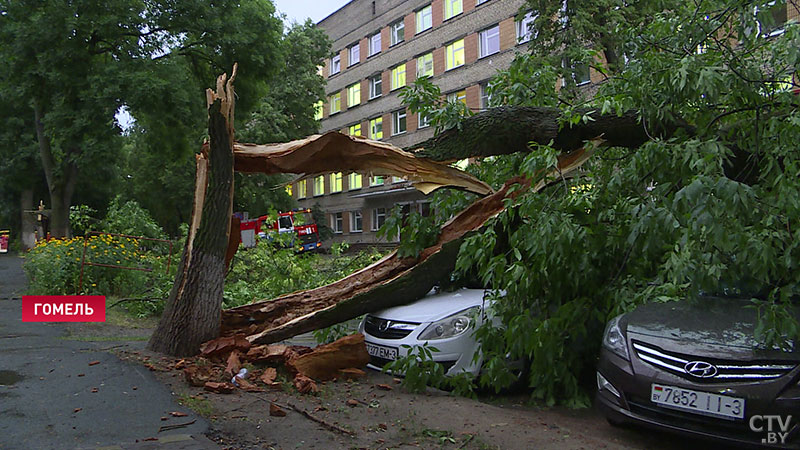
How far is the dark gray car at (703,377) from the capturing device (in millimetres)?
3998

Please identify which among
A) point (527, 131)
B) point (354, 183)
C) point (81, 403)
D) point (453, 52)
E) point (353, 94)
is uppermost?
point (453, 52)

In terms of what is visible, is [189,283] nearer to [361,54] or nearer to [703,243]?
[703,243]

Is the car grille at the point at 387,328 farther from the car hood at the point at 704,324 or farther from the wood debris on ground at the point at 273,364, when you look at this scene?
the car hood at the point at 704,324

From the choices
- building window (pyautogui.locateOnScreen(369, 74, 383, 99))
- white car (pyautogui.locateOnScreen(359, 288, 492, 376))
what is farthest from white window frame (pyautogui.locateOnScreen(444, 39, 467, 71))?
white car (pyautogui.locateOnScreen(359, 288, 492, 376))

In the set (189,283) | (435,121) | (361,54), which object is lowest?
(189,283)

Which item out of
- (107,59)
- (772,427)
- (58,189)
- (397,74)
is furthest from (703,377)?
(397,74)

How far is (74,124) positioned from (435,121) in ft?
46.2

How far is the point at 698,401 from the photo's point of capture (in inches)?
165

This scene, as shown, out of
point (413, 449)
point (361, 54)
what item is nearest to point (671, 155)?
point (413, 449)

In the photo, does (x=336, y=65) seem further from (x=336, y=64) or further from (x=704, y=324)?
(x=704, y=324)

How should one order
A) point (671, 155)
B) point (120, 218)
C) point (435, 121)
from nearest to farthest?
point (671, 155)
point (435, 121)
point (120, 218)

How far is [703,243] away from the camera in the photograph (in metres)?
4.42

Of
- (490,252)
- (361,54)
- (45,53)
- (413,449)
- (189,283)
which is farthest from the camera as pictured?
(361,54)

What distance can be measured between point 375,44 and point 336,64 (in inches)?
209
